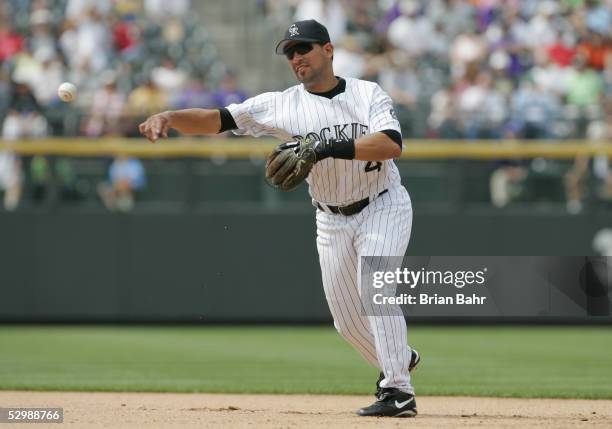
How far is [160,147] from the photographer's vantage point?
13250 millimetres

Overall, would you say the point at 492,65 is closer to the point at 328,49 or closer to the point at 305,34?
the point at 328,49

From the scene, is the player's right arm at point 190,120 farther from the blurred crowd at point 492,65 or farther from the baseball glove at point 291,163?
the blurred crowd at point 492,65

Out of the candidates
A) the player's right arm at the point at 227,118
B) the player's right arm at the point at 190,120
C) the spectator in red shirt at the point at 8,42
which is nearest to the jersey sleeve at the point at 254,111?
the player's right arm at the point at 227,118

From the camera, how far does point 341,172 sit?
261 inches

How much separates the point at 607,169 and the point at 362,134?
7.33 m

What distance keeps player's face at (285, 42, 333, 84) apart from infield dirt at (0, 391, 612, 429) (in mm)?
1819

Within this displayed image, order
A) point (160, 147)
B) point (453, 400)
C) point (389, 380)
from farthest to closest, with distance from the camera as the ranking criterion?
1. point (160, 147)
2. point (453, 400)
3. point (389, 380)

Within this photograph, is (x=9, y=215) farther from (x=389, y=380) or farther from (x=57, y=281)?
(x=389, y=380)

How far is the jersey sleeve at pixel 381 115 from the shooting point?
6.40m

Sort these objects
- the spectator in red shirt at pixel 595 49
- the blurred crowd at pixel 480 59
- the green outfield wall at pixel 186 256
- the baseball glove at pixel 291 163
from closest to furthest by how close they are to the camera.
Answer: the baseball glove at pixel 291 163 → the green outfield wall at pixel 186 256 → the blurred crowd at pixel 480 59 → the spectator in red shirt at pixel 595 49

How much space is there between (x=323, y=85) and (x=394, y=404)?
173 cm

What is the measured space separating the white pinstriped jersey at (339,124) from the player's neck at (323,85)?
0.12 feet

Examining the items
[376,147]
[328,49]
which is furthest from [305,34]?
[376,147]

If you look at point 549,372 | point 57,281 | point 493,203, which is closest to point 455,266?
point 549,372
